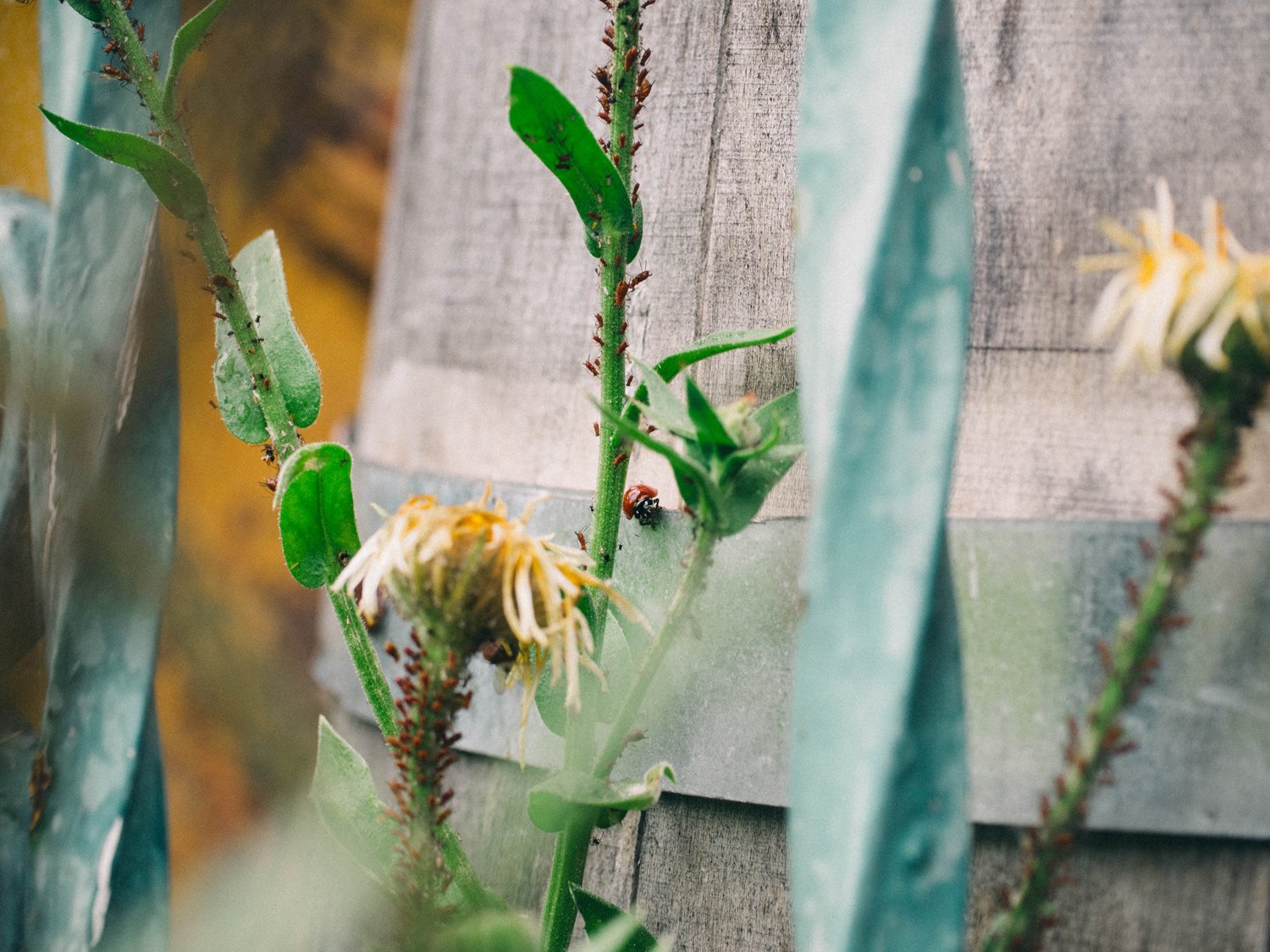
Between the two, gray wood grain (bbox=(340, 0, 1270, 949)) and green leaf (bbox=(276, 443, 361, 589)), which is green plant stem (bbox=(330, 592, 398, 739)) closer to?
green leaf (bbox=(276, 443, 361, 589))

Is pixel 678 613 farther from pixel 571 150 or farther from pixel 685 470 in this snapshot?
pixel 571 150

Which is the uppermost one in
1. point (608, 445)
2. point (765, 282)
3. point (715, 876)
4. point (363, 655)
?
point (765, 282)

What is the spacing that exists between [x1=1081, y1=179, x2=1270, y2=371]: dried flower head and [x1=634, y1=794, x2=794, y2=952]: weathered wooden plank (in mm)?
296

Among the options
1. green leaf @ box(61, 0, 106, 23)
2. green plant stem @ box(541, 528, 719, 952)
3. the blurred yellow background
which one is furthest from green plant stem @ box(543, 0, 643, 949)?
the blurred yellow background

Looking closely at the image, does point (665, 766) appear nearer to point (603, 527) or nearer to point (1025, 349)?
point (603, 527)

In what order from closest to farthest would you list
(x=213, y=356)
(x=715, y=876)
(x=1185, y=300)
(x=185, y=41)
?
(x=1185, y=300)
(x=185, y=41)
(x=715, y=876)
(x=213, y=356)

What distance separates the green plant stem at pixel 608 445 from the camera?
0.38 meters

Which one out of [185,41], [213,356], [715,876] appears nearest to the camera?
[185,41]

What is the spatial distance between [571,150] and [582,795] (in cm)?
26

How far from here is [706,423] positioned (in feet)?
1.09

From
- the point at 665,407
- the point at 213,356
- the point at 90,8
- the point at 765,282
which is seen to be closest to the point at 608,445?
the point at 665,407

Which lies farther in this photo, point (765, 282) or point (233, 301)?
point (765, 282)

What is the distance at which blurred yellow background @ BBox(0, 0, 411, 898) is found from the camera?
1.01m

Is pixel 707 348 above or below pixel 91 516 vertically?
above
